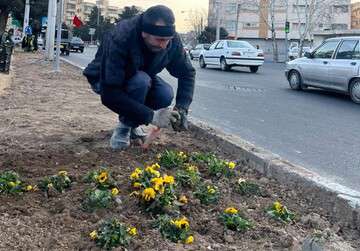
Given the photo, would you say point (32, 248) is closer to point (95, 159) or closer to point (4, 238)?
point (4, 238)

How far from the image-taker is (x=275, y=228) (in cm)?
334

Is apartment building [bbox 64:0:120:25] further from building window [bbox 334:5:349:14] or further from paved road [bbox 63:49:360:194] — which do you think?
paved road [bbox 63:49:360:194]

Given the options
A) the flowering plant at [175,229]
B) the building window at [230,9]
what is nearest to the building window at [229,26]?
the building window at [230,9]

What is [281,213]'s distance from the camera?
3.51m

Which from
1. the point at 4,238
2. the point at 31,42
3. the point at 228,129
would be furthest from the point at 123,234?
the point at 31,42

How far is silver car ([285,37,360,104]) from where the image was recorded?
12656 millimetres

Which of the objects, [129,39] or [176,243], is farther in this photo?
[129,39]

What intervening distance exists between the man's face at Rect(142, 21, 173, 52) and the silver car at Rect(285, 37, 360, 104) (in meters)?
9.02

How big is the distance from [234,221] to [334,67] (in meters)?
10.7

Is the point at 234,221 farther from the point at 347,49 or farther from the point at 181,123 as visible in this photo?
the point at 347,49

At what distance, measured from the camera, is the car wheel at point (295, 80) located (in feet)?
49.9

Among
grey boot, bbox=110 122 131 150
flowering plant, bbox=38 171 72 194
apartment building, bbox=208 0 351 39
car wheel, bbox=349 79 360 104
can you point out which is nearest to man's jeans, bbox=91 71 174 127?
grey boot, bbox=110 122 131 150

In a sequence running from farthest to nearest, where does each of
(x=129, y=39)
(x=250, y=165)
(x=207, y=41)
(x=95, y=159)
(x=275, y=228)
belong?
(x=207, y=41), (x=250, y=165), (x=95, y=159), (x=129, y=39), (x=275, y=228)

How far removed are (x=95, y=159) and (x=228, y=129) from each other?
3.78 metres
